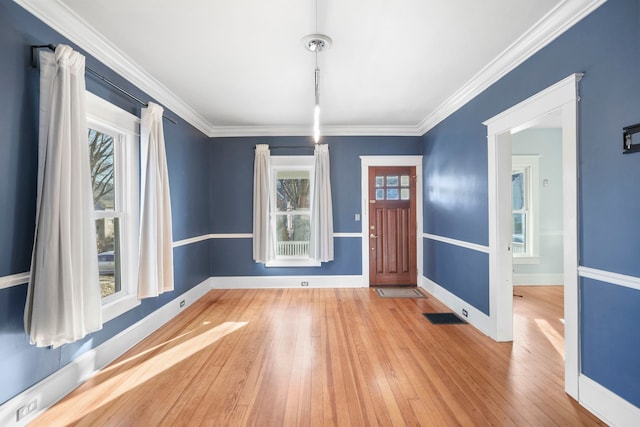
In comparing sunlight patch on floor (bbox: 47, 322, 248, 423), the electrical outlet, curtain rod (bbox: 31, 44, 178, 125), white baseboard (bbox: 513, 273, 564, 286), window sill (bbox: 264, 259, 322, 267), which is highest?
curtain rod (bbox: 31, 44, 178, 125)

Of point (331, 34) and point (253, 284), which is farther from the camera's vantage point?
point (253, 284)

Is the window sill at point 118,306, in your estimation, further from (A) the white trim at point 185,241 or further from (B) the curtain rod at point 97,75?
(B) the curtain rod at point 97,75

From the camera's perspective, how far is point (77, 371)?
220 centimetres

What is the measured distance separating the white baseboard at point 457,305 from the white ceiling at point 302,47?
2.39m

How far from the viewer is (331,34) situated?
2.28 m

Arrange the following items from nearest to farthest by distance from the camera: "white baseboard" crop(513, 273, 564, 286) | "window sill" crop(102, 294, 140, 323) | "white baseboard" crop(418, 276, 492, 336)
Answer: "window sill" crop(102, 294, 140, 323), "white baseboard" crop(418, 276, 492, 336), "white baseboard" crop(513, 273, 564, 286)

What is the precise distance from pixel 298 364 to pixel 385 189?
3323 mm

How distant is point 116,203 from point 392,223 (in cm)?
388

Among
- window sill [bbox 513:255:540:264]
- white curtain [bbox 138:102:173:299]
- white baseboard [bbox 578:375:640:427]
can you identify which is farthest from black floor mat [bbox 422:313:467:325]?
white curtain [bbox 138:102:173:299]

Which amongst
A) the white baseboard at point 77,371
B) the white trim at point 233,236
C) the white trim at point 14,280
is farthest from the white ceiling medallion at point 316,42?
the white trim at point 233,236

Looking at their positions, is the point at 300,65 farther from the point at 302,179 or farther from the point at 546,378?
the point at 546,378

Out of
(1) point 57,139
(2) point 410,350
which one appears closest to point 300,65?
(1) point 57,139

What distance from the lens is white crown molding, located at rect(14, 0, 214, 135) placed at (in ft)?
6.33

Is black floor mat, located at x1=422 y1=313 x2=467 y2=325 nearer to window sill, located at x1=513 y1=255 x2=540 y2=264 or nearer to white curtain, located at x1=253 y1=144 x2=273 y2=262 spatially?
window sill, located at x1=513 y1=255 x2=540 y2=264
